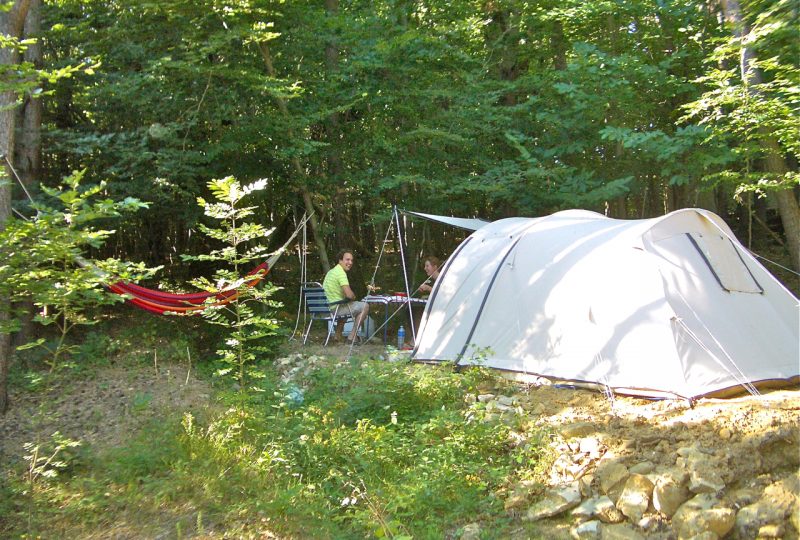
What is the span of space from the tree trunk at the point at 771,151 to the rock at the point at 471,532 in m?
4.30

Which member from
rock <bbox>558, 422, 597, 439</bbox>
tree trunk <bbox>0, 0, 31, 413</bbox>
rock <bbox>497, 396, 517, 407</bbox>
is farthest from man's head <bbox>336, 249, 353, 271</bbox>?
rock <bbox>558, 422, 597, 439</bbox>

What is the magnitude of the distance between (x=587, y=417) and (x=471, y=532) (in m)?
1.34

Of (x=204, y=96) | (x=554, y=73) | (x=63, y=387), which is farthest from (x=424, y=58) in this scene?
(x=63, y=387)

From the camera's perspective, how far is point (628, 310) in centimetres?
481

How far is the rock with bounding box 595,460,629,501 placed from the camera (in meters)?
3.50

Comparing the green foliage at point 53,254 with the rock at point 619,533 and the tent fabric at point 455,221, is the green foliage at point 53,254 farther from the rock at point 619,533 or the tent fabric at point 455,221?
the tent fabric at point 455,221

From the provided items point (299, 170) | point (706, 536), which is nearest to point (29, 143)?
point (299, 170)

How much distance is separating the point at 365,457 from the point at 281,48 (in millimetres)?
5319

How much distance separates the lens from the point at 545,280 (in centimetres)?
547

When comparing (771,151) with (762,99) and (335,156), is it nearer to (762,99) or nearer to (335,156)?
(762,99)

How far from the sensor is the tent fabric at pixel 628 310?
4578 millimetres

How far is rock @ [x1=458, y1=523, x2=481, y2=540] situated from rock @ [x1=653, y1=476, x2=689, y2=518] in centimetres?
86

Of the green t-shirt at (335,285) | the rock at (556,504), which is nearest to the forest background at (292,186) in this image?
the rock at (556,504)

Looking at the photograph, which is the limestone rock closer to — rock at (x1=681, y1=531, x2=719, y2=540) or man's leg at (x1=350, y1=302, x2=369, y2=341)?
rock at (x1=681, y1=531, x2=719, y2=540)
